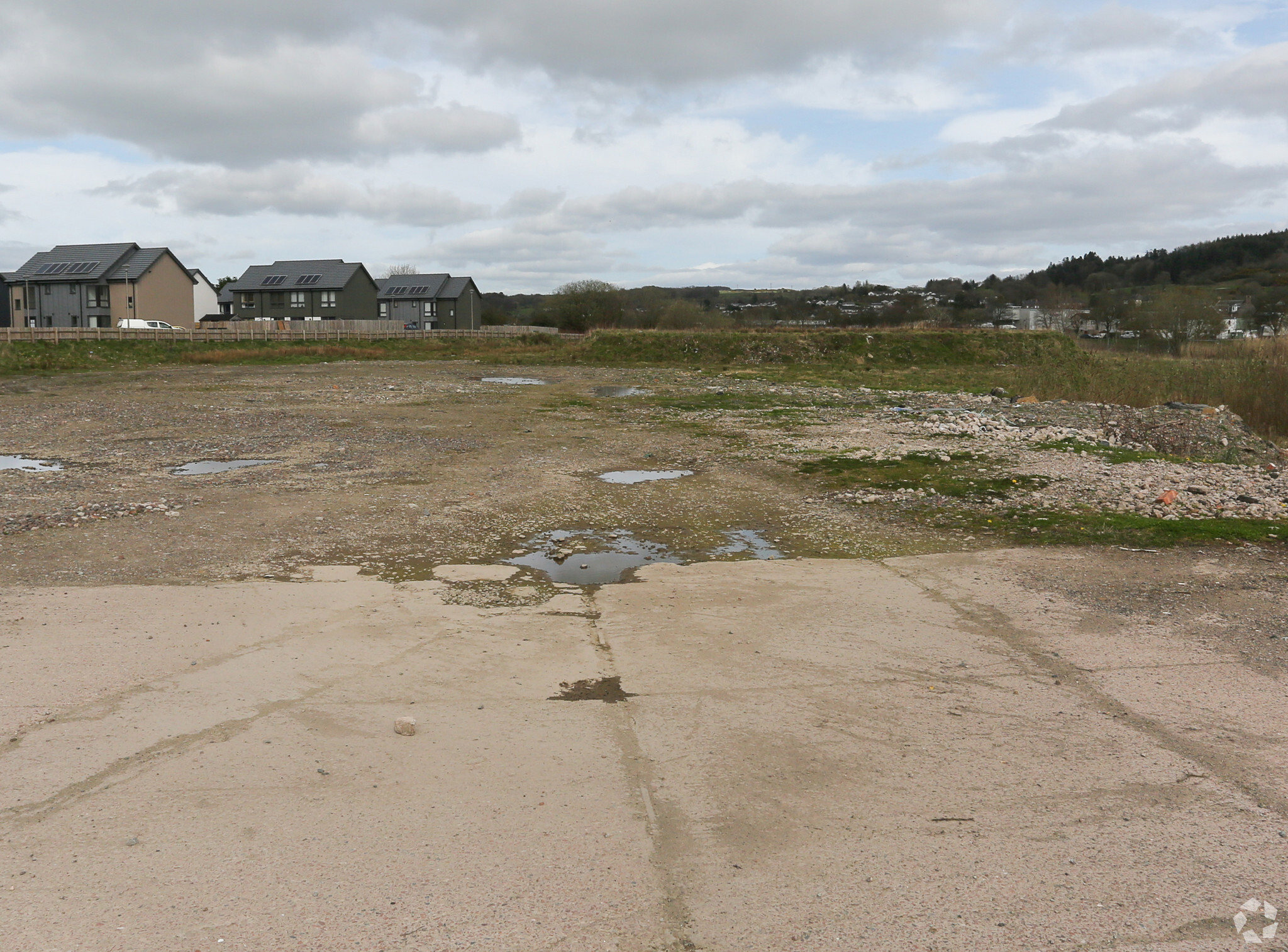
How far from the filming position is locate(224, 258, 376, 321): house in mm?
75750

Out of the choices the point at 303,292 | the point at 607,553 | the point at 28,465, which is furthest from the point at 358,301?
the point at 607,553

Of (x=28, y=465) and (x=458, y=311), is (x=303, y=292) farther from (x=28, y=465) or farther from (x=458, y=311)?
(x=28, y=465)

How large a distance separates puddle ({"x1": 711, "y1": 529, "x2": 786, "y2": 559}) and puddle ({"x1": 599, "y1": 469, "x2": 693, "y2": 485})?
2.96 metres

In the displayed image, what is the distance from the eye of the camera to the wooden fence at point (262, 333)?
42969 millimetres

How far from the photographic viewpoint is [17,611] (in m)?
6.78

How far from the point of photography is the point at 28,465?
13.8m

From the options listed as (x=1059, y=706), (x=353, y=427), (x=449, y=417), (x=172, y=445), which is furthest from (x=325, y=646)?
(x=449, y=417)

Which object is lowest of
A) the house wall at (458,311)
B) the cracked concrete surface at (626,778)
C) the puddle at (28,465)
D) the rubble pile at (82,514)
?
the cracked concrete surface at (626,778)

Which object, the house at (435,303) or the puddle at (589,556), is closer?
the puddle at (589,556)

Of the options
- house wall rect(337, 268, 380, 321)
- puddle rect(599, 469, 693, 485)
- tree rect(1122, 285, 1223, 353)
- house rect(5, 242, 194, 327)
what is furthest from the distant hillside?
puddle rect(599, 469, 693, 485)

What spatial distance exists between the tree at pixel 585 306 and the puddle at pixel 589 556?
61723 mm

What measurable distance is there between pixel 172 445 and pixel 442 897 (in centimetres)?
1446

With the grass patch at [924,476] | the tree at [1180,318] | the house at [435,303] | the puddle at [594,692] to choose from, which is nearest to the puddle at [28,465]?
the puddle at [594,692]

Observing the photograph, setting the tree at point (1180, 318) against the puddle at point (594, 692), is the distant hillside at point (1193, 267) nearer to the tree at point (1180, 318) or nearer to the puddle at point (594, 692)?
the tree at point (1180, 318)
